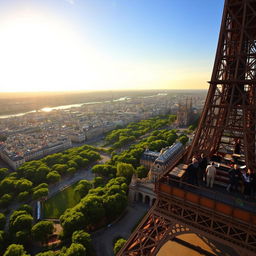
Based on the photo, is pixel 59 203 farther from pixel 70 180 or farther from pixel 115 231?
pixel 115 231

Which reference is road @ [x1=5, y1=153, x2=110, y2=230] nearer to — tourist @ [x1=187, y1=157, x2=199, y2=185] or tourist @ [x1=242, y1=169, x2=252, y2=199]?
tourist @ [x1=187, y1=157, x2=199, y2=185]

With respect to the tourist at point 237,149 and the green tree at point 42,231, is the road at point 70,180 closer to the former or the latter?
the green tree at point 42,231

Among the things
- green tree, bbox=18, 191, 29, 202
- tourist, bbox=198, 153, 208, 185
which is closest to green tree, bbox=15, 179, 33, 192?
green tree, bbox=18, 191, 29, 202

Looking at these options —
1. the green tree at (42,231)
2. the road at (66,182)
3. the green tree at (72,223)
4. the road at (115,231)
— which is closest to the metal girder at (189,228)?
the road at (115,231)

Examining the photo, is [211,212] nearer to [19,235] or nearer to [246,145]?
[246,145]

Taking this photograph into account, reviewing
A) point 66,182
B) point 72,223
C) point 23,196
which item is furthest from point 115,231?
point 66,182

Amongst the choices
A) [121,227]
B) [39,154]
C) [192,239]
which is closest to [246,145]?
[192,239]
